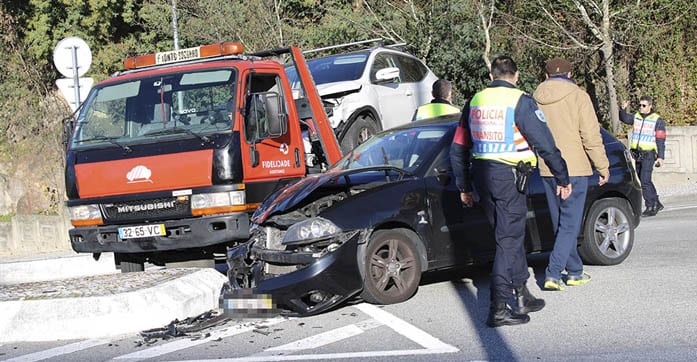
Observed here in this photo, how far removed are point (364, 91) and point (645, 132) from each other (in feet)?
15.7

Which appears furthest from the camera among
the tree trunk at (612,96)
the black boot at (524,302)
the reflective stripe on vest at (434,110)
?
the tree trunk at (612,96)

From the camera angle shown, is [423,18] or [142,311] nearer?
[142,311]

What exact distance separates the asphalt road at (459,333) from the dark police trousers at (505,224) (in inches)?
13.7

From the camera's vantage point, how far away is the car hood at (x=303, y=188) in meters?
8.20

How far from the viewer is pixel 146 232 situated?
31.6 ft

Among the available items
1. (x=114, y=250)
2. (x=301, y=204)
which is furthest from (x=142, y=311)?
(x=114, y=250)

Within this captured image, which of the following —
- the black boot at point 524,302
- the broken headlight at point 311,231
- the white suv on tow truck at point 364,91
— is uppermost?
the white suv on tow truck at point 364,91

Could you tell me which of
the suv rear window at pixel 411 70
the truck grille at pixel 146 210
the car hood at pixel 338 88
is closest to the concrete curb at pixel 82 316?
the truck grille at pixel 146 210

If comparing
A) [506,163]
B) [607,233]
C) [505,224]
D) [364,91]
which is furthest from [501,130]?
[364,91]

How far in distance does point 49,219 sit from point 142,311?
11.9 m

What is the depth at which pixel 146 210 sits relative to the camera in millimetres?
9688

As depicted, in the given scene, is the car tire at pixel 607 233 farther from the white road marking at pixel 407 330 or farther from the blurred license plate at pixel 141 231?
the blurred license plate at pixel 141 231

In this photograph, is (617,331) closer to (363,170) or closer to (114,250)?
(363,170)

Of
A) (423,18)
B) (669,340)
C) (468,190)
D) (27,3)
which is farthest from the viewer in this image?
(27,3)
